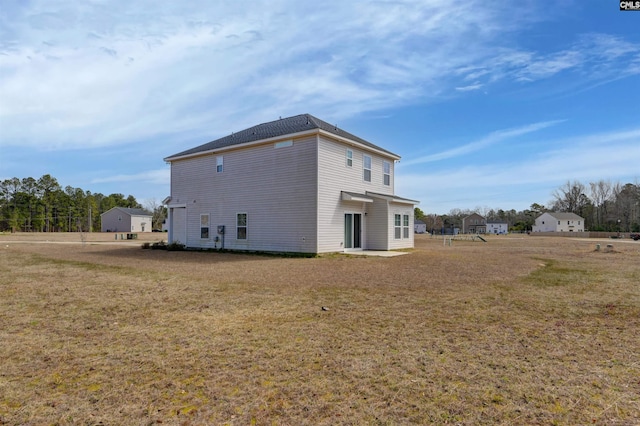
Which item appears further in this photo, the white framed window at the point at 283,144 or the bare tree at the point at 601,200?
the bare tree at the point at 601,200

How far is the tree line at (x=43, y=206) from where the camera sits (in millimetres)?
61312

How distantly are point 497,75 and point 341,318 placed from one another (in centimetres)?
1330

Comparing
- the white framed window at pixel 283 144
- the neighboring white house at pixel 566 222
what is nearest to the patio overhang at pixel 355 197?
the white framed window at pixel 283 144

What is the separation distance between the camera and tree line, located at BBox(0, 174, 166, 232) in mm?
61312

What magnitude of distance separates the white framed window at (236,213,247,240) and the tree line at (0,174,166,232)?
2134 inches

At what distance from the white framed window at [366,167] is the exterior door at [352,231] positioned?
6.57ft

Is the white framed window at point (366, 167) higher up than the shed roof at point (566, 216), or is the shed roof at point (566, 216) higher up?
the white framed window at point (366, 167)

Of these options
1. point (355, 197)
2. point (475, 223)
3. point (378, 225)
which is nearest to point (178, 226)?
point (355, 197)

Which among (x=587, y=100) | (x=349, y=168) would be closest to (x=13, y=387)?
→ (x=349, y=168)

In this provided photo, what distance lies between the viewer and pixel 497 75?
14109 millimetres

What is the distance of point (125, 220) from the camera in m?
63.1

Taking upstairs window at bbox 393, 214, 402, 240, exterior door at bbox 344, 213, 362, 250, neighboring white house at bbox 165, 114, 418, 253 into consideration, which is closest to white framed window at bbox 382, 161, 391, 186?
neighboring white house at bbox 165, 114, 418, 253

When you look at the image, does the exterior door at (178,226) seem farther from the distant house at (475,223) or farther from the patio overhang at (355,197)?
the distant house at (475,223)
